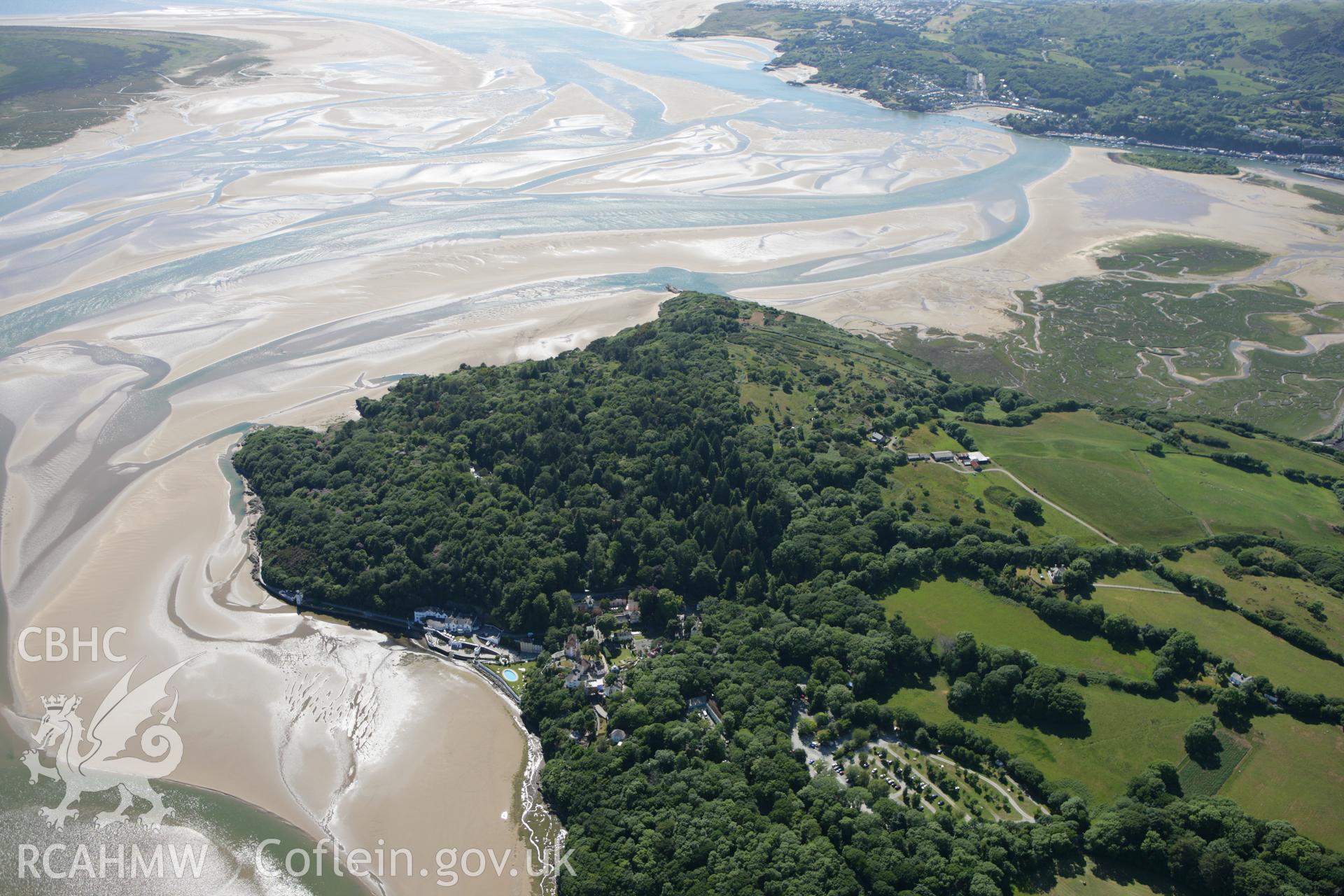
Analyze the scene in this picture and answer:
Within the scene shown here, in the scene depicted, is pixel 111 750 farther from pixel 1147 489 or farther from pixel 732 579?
pixel 1147 489

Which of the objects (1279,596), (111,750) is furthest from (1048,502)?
(111,750)

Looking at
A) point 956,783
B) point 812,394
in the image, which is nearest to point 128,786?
point 956,783

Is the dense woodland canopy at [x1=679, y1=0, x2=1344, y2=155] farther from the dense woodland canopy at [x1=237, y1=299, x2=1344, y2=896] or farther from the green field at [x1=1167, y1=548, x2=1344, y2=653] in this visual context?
the green field at [x1=1167, y1=548, x2=1344, y2=653]

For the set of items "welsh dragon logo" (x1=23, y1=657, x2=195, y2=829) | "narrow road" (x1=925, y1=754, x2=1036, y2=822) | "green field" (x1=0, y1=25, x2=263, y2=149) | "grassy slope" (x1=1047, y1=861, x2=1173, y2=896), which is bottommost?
"welsh dragon logo" (x1=23, y1=657, x2=195, y2=829)

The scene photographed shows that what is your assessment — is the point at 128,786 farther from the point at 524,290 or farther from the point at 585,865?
the point at 524,290

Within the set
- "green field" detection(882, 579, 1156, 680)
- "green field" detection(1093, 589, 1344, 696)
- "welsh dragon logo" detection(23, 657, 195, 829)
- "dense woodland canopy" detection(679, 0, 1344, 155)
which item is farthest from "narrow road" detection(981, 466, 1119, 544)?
"dense woodland canopy" detection(679, 0, 1344, 155)

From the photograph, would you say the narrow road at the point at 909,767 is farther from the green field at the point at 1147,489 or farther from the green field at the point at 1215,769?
the green field at the point at 1147,489
